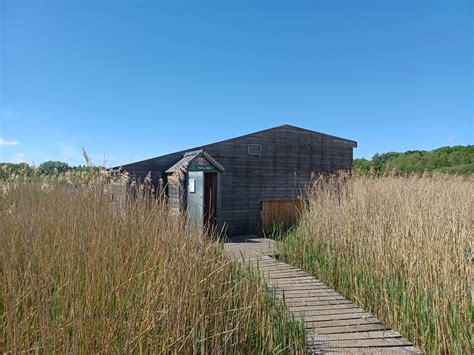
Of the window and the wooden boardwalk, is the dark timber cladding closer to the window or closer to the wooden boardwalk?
the window

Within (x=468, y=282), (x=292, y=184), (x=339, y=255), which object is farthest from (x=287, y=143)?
(x=468, y=282)

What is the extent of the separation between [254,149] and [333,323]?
852 centimetres

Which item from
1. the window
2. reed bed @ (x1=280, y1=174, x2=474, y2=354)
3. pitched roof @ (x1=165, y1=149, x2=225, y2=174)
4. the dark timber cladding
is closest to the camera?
reed bed @ (x1=280, y1=174, x2=474, y2=354)

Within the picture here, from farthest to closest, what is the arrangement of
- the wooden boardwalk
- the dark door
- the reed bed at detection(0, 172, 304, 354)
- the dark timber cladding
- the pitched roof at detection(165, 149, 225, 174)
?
the dark door → the dark timber cladding → the pitched roof at detection(165, 149, 225, 174) → the wooden boardwalk → the reed bed at detection(0, 172, 304, 354)

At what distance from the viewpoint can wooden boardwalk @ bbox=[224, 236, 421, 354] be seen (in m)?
2.79

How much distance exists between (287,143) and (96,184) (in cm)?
939

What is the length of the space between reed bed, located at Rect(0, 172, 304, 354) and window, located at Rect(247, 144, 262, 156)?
25.9 feet

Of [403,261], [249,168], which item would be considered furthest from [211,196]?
[403,261]

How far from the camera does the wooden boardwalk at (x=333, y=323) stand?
279 centimetres

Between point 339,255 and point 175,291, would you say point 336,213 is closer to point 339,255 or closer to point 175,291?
point 339,255

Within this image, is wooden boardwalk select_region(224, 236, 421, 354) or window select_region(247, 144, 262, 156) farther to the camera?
window select_region(247, 144, 262, 156)

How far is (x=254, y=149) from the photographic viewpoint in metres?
11.3

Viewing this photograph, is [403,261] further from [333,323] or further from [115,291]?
[115,291]

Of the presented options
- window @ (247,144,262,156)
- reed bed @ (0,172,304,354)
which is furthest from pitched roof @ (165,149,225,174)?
reed bed @ (0,172,304,354)
